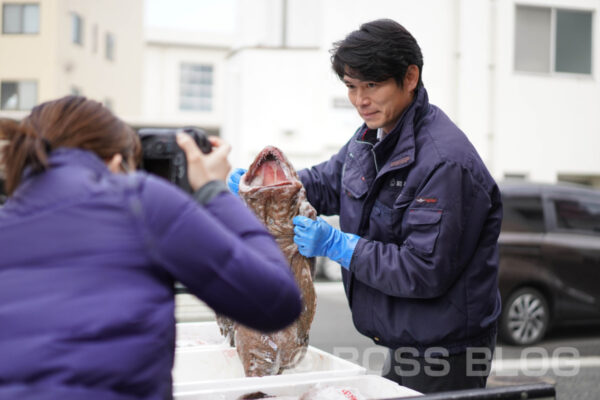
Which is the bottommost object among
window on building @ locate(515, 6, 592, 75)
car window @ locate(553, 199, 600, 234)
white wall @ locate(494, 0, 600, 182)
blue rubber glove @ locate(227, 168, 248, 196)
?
car window @ locate(553, 199, 600, 234)

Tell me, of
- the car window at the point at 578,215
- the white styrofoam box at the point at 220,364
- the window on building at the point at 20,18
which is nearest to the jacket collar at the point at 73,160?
the white styrofoam box at the point at 220,364

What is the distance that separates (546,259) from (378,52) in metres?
5.84

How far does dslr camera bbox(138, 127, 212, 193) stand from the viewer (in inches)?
66.0

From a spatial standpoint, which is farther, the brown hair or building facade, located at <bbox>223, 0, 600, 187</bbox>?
building facade, located at <bbox>223, 0, 600, 187</bbox>

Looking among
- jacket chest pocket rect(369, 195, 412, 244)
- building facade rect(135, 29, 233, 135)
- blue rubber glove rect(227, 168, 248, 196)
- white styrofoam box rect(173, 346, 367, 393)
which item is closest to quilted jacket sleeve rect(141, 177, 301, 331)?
jacket chest pocket rect(369, 195, 412, 244)

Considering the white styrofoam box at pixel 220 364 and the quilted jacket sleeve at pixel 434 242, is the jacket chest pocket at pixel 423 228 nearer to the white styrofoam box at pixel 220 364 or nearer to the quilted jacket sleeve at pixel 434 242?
the quilted jacket sleeve at pixel 434 242

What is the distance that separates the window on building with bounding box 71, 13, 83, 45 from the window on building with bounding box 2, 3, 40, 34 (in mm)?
2161

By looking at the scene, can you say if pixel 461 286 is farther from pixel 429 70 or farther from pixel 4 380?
pixel 429 70

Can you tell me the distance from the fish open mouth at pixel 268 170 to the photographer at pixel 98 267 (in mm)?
1343

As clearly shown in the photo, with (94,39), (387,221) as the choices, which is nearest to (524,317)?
(387,221)

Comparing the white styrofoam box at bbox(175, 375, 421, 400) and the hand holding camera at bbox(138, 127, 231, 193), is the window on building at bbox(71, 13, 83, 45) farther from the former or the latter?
the hand holding camera at bbox(138, 127, 231, 193)

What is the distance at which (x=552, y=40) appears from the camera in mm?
14859

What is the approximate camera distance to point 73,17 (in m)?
23.6

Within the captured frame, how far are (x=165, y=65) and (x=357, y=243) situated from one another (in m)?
30.3
